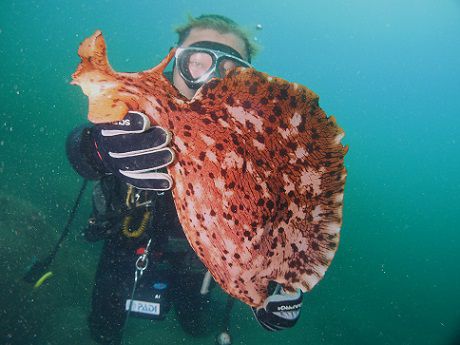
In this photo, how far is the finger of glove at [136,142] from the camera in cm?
146

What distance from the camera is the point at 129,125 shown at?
1533mm

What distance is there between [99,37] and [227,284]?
4.46ft

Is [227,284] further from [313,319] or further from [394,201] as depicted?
[394,201]

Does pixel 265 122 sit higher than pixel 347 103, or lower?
lower

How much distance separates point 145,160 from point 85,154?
1.68 metres

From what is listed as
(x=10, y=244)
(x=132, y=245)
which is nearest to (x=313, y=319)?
(x=132, y=245)

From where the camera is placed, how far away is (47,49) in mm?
61281

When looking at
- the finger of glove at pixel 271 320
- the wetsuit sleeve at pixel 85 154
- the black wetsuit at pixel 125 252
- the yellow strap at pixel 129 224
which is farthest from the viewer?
the yellow strap at pixel 129 224

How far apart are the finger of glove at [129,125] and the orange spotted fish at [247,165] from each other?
0.15ft

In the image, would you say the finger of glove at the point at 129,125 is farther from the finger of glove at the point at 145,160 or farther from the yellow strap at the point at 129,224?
the yellow strap at the point at 129,224

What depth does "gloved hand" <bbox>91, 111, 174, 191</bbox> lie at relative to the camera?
1.46 m

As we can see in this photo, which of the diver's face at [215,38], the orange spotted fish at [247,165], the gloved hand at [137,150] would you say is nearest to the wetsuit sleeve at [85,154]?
the gloved hand at [137,150]

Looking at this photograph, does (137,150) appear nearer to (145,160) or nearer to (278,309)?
(145,160)

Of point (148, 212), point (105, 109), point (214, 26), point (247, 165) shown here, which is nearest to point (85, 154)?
point (148, 212)
